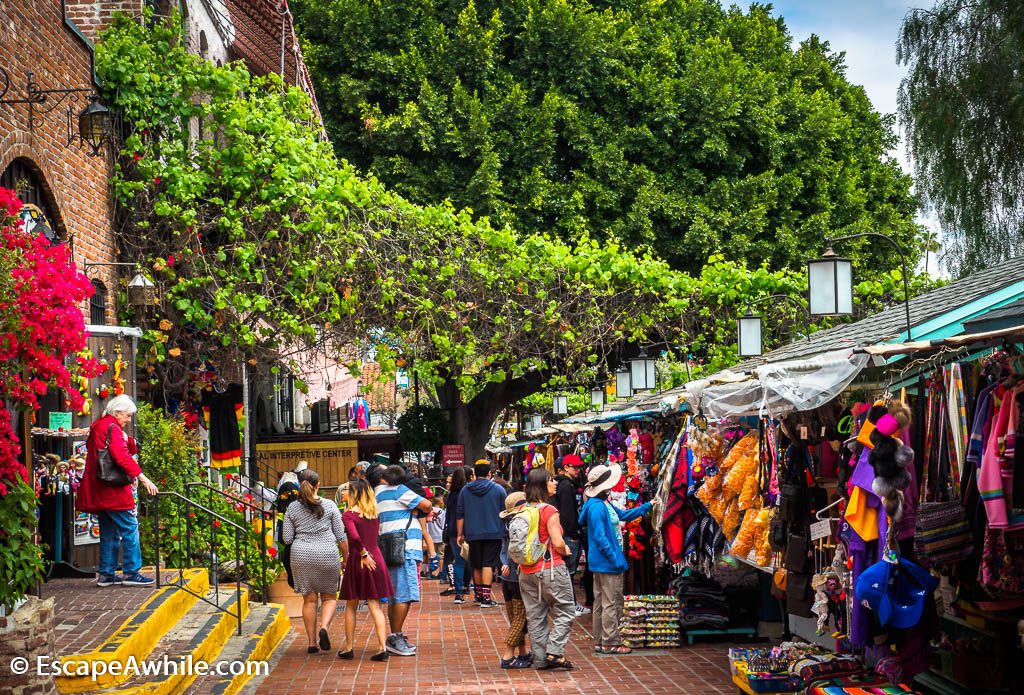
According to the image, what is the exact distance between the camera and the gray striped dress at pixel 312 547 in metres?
11.1

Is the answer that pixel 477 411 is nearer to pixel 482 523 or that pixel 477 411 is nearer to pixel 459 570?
pixel 459 570

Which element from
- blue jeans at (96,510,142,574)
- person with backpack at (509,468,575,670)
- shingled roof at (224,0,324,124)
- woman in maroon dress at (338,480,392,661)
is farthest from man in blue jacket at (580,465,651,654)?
shingled roof at (224,0,324,124)

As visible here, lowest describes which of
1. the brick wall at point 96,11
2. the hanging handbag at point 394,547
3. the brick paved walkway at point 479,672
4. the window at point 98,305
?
the brick paved walkway at point 479,672

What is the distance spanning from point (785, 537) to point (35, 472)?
7.28m

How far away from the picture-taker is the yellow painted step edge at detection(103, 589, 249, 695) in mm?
7825

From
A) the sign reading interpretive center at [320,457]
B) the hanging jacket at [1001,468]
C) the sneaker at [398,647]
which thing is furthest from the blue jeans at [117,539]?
the sign reading interpretive center at [320,457]

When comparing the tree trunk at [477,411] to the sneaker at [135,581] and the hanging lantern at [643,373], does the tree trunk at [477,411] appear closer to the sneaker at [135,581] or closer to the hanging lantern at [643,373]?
the hanging lantern at [643,373]

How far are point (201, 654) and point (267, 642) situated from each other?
A: 5.93 ft

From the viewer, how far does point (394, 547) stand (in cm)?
1131

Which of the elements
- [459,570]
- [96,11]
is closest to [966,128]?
[459,570]

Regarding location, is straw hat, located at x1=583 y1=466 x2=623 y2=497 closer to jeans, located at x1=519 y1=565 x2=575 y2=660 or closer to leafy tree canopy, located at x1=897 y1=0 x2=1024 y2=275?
jeans, located at x1=519 y1=565 x2=575 y2=660

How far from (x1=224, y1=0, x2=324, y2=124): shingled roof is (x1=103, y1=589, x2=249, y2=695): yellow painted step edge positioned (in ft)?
35.2

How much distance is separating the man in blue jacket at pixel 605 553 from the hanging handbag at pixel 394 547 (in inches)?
71.0

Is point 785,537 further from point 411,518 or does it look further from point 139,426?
point 139,426
